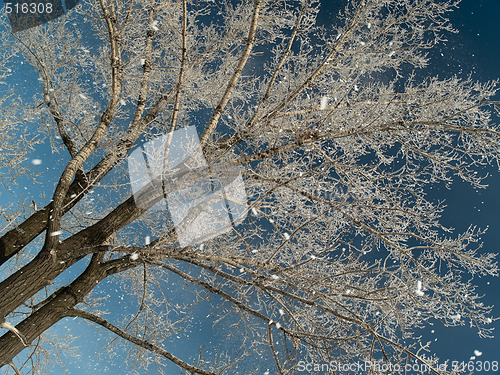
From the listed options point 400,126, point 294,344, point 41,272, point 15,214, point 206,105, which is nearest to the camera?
point 294,344

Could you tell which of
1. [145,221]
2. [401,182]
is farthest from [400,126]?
[145,221]

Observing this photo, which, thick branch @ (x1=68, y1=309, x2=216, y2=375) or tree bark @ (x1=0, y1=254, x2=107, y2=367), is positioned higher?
tree bark @ (x1=0, y1=254, x2=107, y2=367)

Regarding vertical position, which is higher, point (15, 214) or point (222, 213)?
point (15, 214)

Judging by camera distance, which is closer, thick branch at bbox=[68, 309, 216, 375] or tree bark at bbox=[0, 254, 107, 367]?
tree bark at bbox=[0, 254, 107, 367]

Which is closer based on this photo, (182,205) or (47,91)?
(47,91)

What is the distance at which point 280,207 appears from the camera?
483 cm

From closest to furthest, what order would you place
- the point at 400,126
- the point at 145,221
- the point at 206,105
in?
1. the point at 400,126
2. the point at 145,221
3. the point at 206,105

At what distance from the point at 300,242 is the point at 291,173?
1.00m

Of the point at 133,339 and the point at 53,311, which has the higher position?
the point at 53,311

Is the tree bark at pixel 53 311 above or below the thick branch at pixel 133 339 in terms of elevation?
above

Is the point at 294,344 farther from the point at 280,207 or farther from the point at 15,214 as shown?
the point at 15,214

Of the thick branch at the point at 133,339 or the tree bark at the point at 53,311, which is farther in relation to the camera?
the thick branch at the point at 133,339

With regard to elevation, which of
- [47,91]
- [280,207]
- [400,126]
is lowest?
[280,207]

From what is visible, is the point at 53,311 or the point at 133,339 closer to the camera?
the point at 53,311
